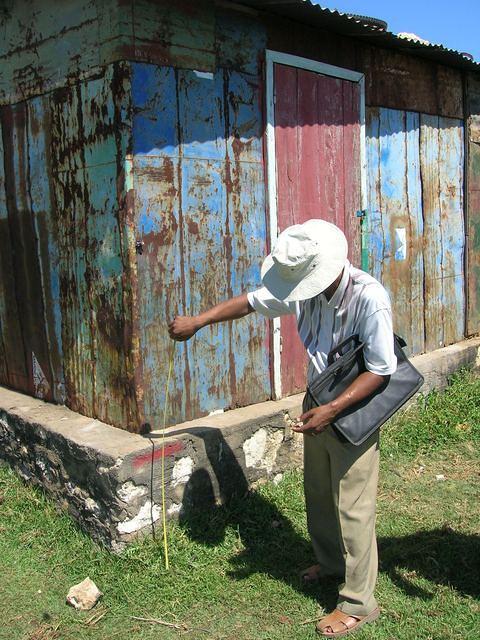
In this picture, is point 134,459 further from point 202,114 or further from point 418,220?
point 418,220

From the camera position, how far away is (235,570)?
3.55m

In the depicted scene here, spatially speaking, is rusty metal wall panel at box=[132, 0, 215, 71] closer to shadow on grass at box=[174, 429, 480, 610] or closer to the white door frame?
the white door frame

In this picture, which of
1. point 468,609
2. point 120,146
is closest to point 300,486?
point 468,609

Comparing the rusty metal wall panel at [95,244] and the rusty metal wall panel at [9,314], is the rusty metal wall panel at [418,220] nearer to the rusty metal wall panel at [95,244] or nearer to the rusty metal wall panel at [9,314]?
the rusty metal wall panel at [95,244]

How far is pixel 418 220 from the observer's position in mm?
6113

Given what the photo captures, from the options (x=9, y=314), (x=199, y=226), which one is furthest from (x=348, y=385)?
(x=9, y=314)

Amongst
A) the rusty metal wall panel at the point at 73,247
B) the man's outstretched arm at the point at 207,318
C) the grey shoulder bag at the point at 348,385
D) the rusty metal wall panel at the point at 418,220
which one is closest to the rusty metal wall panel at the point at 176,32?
the rusty metal wall panel at the point at 73,247

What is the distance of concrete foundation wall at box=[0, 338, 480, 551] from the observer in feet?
11.8

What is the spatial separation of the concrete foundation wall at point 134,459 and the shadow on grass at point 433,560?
3.11 feet

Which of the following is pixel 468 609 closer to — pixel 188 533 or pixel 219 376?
pixel 188 533

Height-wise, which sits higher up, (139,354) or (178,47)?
(178,47)

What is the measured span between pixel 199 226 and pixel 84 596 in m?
2.15

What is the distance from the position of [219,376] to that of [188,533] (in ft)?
3.26

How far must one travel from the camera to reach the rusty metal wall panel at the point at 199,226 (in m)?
3.78
